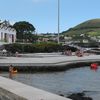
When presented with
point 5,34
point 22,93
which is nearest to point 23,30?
point 5,34

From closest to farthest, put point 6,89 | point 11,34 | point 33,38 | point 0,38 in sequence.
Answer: point 6,89 → point 0,38 → point 11,34 → point 33,38

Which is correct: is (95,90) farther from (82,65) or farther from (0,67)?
(82,65)

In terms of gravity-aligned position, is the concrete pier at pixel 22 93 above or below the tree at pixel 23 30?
below

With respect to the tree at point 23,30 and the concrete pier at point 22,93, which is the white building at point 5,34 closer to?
the tree at point 23,30

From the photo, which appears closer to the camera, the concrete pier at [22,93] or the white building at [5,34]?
the concrete pier at [22,93]

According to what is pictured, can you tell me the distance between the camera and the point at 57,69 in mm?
37156

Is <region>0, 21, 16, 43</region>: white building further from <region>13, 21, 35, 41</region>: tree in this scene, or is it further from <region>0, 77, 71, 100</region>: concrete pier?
<region>0, 77, 71, 100</region>: concrete pier

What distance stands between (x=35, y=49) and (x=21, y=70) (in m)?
30.2

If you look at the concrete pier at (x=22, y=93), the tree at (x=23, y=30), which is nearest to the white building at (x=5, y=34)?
the tree at (x=23, y=30)

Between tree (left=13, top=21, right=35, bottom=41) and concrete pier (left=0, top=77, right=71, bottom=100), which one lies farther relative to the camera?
tree (left=13, top=21, right=35, bottom=41)

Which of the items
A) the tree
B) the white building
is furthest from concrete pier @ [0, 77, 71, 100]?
the tree

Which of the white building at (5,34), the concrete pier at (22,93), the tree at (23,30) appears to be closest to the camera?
the concrete pier at (22,93)

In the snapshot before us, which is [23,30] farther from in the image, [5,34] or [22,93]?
[22,93]

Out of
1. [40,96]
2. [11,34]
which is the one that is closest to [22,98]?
[40,96]
